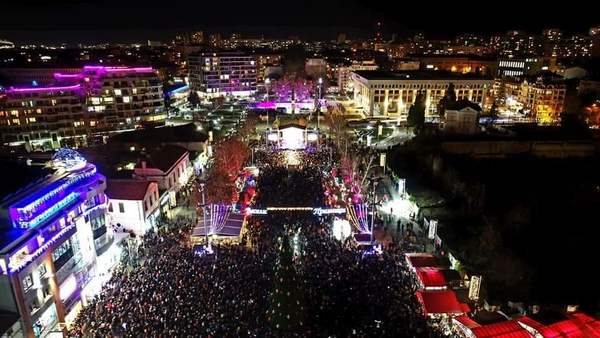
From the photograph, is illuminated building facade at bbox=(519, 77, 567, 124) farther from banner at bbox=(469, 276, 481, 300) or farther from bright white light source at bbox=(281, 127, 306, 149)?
banner at bbox=(469, 276, 481, 300)

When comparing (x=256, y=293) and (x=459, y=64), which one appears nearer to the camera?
(x=256, y=293)

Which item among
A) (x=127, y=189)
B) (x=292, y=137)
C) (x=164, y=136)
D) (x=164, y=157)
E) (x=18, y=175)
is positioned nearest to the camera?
(x=18, y=175)

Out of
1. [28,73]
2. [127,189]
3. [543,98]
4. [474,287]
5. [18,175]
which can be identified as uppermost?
[28,73]

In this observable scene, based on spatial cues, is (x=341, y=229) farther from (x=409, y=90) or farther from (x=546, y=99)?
(x=546, y=99)

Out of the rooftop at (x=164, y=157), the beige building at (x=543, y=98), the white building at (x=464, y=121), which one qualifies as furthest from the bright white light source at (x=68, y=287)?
the beige building at (x=543, y=98)

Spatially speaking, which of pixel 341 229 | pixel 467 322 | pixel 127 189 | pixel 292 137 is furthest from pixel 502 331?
pixel 292 137

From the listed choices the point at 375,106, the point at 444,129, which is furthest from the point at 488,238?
the point at 375,106

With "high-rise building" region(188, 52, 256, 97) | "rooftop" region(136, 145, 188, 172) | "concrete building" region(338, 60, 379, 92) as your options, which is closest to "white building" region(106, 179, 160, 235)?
"rooftop" region(136, 145, 188, 172)
